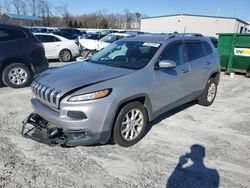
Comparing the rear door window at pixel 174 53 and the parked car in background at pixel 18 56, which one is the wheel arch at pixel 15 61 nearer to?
the parked car in background at pixel 18 56

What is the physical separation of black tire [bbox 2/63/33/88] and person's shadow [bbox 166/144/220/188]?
5222mm

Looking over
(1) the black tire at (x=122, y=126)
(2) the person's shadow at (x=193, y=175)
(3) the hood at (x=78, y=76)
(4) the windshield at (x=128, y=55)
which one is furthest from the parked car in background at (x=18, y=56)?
(2) the person's shadow at (x=193, y=175)

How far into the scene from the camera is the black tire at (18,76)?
22.1ft

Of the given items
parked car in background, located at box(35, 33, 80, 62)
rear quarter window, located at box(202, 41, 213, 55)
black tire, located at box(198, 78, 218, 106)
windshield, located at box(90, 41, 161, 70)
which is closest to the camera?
windshield, located at box(90, 41, 161, 70)

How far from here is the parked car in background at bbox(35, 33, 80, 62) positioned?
1196cm

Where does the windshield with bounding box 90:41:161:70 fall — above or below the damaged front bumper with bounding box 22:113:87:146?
above

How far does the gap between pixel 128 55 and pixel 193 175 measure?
2289 mm

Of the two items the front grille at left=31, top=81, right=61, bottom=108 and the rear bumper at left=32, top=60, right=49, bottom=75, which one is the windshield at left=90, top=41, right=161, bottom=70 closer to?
the front grille at left=31, top=81, right=61, bottom=108

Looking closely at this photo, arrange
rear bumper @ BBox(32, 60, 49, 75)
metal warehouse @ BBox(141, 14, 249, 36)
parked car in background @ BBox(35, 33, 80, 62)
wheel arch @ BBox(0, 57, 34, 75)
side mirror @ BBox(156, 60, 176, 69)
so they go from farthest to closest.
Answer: metal warehouse @ BBox(141, 14, 249, 36) < parked car in background @ BBox(35, 33, 80, 62) < rear bumper @ BBox(32, 60, 49, 75) < wheel arch @ BBox(0, 57, 34, 75) < side mirror @ BBox(156, 60, 176, 69)

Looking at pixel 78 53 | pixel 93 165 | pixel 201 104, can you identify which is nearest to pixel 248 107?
pixel 201 104

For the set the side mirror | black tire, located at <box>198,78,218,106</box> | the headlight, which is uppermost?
the side mirror

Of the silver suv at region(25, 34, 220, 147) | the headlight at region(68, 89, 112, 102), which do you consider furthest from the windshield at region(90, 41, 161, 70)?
the headlight at region(68, 89, 112, 102)

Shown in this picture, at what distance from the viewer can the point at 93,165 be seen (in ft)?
10.9

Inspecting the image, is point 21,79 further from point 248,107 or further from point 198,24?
point 198,24
